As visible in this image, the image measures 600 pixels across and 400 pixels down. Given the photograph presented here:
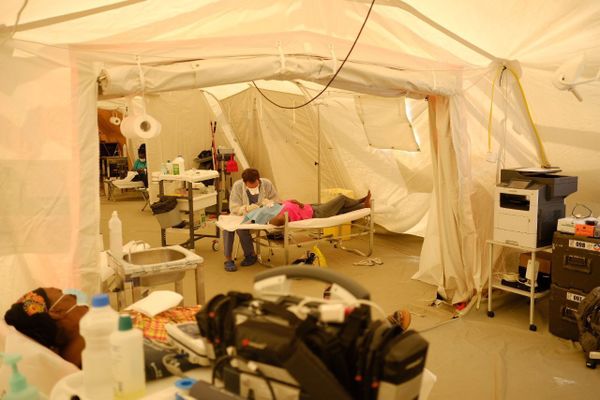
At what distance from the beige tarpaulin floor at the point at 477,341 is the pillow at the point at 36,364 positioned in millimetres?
1939

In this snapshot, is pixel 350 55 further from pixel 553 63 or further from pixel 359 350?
pixel 359 350

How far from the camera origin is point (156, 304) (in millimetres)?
1916

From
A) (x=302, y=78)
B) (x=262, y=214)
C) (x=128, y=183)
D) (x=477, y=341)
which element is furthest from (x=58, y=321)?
(x=128, y=183)

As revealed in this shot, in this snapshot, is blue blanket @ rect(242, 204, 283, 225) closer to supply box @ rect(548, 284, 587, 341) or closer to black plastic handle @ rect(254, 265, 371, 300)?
supply box @ rect(548, 284, 587, 341)

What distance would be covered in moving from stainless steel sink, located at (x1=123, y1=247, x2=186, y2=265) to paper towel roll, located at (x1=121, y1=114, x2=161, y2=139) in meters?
0.62

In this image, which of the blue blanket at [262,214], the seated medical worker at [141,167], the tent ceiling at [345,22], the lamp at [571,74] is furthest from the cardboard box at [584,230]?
the seated medical worker at [141,167]

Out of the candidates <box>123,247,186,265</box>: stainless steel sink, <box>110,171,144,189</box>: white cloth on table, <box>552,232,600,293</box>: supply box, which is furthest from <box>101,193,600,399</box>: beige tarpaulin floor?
<box>110,171,144,189</box>: white cloth on table

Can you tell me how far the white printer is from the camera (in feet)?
11.5

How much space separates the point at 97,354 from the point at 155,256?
4.75 feet

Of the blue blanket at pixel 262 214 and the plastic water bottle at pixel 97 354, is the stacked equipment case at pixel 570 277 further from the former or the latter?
the plastic water bottle at pixel 97 354

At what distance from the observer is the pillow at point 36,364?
1.64m

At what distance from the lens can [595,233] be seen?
127 inches

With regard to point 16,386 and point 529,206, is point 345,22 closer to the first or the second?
point 529,206

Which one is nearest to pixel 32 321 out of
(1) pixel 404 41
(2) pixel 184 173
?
(1) pixel 404 41
